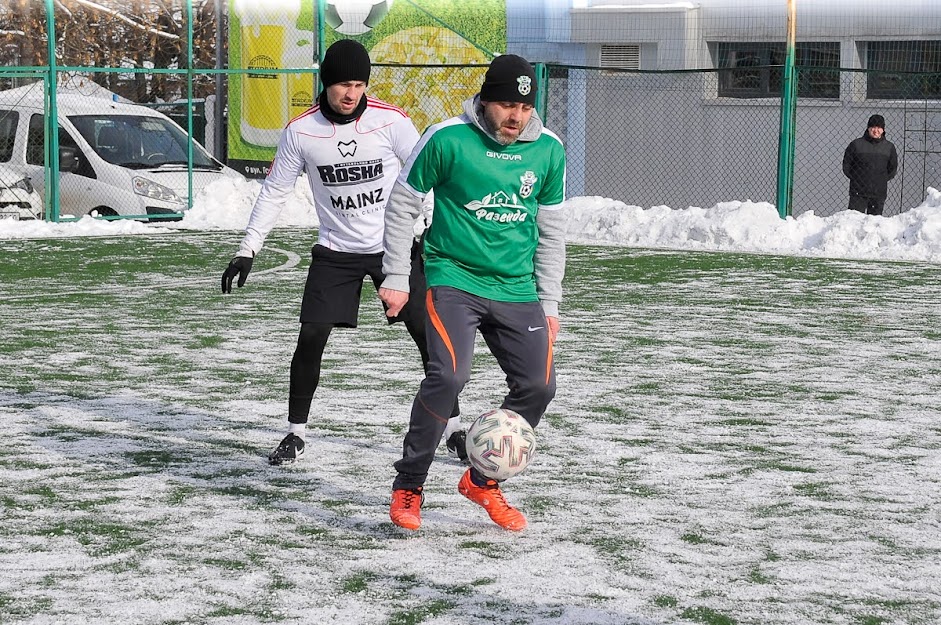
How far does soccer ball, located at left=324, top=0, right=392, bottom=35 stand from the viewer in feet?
80.2

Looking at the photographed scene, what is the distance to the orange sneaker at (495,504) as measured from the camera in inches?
238

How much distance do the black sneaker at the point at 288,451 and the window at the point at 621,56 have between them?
21.0 meters

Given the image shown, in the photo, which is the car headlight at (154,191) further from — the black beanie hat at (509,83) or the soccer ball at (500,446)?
the black beanie hat at (509,83)

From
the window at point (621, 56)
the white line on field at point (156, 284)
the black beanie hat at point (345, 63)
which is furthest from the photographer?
the window at point (621, 56)

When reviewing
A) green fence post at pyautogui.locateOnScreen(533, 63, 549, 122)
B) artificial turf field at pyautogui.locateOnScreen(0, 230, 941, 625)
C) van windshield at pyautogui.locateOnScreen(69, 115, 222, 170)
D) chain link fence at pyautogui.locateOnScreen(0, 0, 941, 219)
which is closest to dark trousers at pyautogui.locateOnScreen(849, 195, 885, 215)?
chain link fence at pyautogui.locateOnScreen(0, 0, 941, 219)

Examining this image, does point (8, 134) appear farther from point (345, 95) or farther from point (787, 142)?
point (345, 95)

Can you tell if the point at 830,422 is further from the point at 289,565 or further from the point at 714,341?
the point at 289,565

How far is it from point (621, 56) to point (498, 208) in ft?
73.5

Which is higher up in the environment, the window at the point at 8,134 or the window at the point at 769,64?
the window at the point at 769,64

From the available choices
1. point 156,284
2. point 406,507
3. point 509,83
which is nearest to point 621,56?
point 156,284

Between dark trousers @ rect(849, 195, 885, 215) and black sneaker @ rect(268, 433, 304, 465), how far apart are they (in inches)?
580

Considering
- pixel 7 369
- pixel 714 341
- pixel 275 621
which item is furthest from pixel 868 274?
pixel 275 621

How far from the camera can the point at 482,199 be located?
235 inches

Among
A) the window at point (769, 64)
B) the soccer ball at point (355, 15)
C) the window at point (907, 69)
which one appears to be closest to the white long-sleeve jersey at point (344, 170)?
the soccer ball at point (355, 15)
